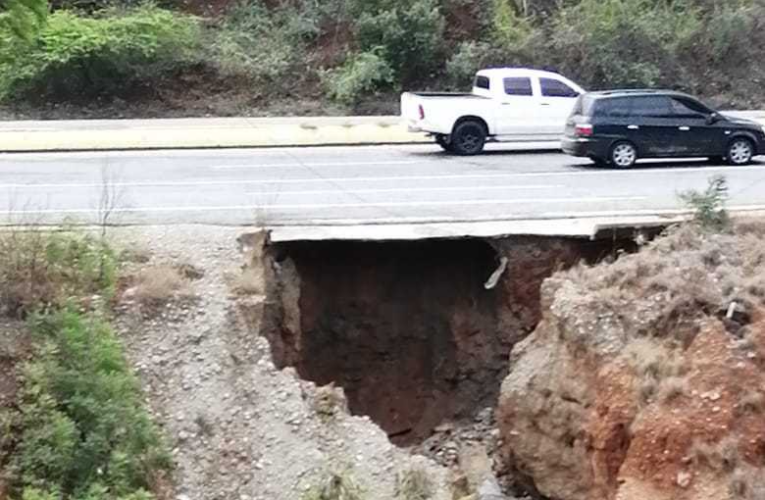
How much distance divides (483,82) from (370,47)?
20.5ft

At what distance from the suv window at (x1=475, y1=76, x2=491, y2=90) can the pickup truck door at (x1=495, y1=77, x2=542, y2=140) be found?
402 mm

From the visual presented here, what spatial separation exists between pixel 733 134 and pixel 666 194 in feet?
15.1

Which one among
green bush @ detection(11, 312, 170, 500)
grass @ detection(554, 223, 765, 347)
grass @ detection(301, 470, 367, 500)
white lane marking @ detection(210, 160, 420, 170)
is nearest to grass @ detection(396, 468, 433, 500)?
grass @ detection(301, 470, 367, 500)

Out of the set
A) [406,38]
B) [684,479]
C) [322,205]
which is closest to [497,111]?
[406,38]

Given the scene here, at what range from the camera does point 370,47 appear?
3250cm

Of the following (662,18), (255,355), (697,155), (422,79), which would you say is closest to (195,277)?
(255,355)

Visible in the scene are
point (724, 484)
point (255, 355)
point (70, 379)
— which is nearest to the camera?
point (724, 484)

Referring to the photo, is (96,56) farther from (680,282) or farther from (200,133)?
(680,282)

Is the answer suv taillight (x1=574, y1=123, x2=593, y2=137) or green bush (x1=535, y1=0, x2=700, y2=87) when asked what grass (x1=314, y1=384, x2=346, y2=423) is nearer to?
suv taillight (x1=574, y1=123, x2=593, y2=137)

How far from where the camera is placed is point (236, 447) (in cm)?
1373

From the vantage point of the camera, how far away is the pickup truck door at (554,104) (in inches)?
1031

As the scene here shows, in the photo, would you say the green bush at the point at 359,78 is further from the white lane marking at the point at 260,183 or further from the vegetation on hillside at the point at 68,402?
the vegetation on hillside at the point at 68,402

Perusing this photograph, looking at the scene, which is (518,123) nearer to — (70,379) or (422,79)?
(422,79)

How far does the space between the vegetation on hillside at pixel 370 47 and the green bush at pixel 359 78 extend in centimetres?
4
